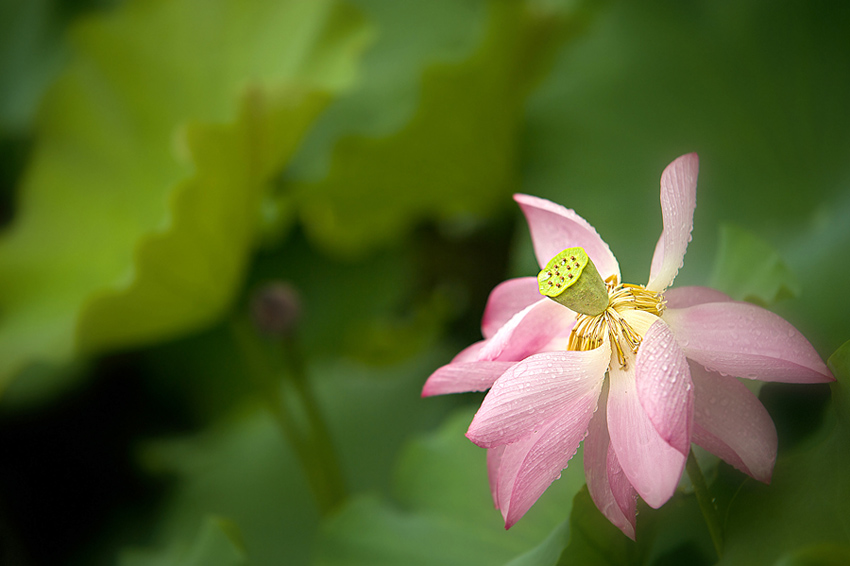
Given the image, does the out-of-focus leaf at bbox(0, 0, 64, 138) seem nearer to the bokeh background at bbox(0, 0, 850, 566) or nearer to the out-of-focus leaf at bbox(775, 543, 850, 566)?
the bokeh background at bbox(0, 0, 850, 566)

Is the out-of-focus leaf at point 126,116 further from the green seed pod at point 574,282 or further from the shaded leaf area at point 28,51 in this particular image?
the green seed pod at point 574,282

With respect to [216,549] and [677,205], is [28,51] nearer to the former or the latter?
[216,549]

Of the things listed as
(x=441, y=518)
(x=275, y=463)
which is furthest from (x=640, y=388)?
(x=275, y=463)

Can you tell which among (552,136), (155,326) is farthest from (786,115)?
(155,326)

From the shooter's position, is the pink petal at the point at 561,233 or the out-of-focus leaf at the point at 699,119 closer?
the pink petal at the point at 561,233

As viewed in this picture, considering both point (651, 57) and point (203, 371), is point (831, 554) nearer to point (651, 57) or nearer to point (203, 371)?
point (651, 57)

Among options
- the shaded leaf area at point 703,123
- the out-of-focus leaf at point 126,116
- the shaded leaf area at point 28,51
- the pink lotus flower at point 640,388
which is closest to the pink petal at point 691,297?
the pink lotus flower at point 640,388
